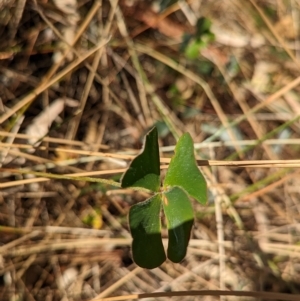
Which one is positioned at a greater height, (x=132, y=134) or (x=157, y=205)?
(x=132, y=134)

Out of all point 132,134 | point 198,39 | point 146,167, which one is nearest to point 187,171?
point 146,167

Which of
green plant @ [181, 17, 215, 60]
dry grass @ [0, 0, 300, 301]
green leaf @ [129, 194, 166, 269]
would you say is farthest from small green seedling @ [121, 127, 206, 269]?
green plant @ [181, 17, 215, 60]

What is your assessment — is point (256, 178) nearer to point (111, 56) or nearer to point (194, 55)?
Result: point (194, 55)

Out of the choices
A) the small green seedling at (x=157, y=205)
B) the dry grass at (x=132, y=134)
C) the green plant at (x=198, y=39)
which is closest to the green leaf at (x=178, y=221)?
the small green seedling at (x=157, y=205)

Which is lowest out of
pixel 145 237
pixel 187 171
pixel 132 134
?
pixel 145 237

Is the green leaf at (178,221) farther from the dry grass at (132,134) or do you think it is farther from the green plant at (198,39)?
the green plant at (198,39)

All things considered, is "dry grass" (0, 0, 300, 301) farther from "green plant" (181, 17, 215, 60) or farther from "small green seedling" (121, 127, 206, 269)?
"small green seedling" (121, 127, 206, 269)

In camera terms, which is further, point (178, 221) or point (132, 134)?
point (132, 134)

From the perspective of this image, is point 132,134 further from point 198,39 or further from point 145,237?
point 145,237

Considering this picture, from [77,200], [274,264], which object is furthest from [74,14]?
[274,264]
